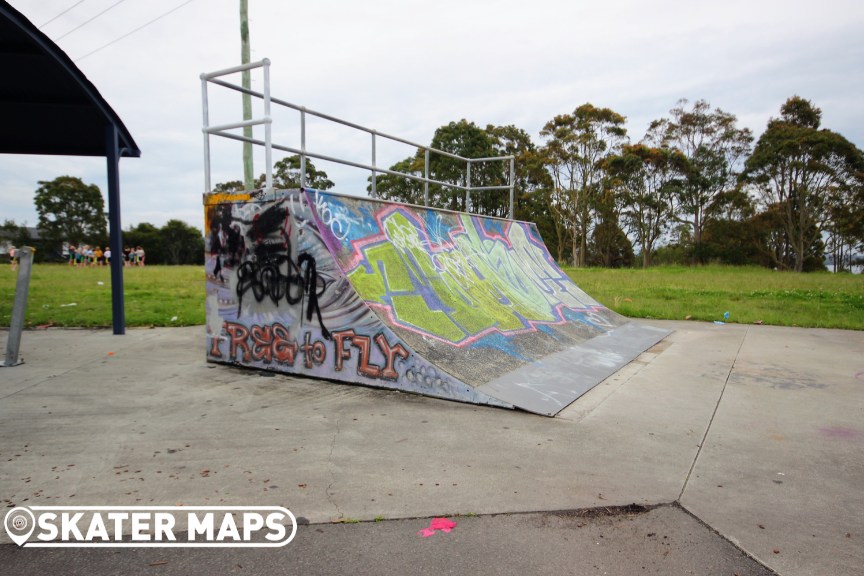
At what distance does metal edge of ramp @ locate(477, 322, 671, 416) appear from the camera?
4.93 metres

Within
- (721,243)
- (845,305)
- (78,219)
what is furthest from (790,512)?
(78,219)

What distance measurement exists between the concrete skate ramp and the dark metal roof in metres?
3.02

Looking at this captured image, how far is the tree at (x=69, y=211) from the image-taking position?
2044 inches

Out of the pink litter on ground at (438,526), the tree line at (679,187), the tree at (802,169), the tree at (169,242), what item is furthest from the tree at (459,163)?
the tree at (169,242)

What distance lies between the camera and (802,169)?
106ft

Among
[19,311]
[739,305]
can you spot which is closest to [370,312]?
[19,311]

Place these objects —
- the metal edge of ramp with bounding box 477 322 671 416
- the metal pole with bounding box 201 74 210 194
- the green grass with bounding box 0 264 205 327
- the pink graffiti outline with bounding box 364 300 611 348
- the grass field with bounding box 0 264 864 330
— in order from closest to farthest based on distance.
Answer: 1. the metal edge of ramp with bounding box 477 322 671 416
2. the pink graffiti outline with bounding box 364 300 611 348
3. the metal pole with bounding box 201 74 210 194
4. the green grass with bounding box 0 264 205 327
5. the grass field with bounding box 0 264 864 330

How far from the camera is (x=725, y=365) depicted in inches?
271

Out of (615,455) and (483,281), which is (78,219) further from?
(615,455)

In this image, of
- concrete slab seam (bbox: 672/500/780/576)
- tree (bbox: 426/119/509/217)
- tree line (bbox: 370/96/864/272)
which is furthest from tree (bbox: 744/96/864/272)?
concrete slab seam (bbox: 672/500/780/576)

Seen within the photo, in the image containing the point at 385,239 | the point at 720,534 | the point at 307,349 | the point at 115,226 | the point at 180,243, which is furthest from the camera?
the point at 180,243

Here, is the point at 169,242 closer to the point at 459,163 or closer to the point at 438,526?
the point at 459,163

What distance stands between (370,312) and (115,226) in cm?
580

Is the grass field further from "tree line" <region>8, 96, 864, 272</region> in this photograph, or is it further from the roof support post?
"tree line" <region>8, 96, 864, 272</region>
